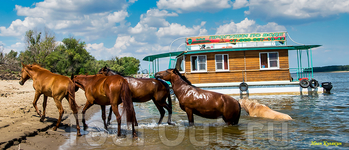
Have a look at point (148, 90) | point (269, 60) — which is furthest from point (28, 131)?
point (269, 60)

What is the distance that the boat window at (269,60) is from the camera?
59.9 ft

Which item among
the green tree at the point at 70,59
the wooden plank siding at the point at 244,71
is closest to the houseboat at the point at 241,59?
the wooden plank siding at the point at 244,71

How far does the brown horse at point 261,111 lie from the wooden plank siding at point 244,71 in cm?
787

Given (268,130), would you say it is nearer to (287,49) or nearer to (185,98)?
(185,98)

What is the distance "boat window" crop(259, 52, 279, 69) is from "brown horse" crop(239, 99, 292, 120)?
9.03m

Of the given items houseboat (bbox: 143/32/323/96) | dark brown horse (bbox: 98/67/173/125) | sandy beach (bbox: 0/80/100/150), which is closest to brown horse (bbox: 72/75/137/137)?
dark brown horse (bbox: 98/67/173/125)

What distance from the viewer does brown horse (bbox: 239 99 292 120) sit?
8591 mm

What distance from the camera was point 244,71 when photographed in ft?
59.9

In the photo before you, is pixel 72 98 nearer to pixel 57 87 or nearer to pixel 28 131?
pixel 57 87

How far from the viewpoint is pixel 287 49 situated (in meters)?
18.2

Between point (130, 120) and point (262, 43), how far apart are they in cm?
1555

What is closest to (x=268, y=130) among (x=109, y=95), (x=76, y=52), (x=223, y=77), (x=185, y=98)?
(x=185, y=98)

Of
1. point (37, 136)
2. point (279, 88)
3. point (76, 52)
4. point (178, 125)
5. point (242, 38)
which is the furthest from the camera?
point (76, 52)

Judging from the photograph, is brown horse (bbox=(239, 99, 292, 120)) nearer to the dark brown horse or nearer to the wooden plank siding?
the dark brown horse
